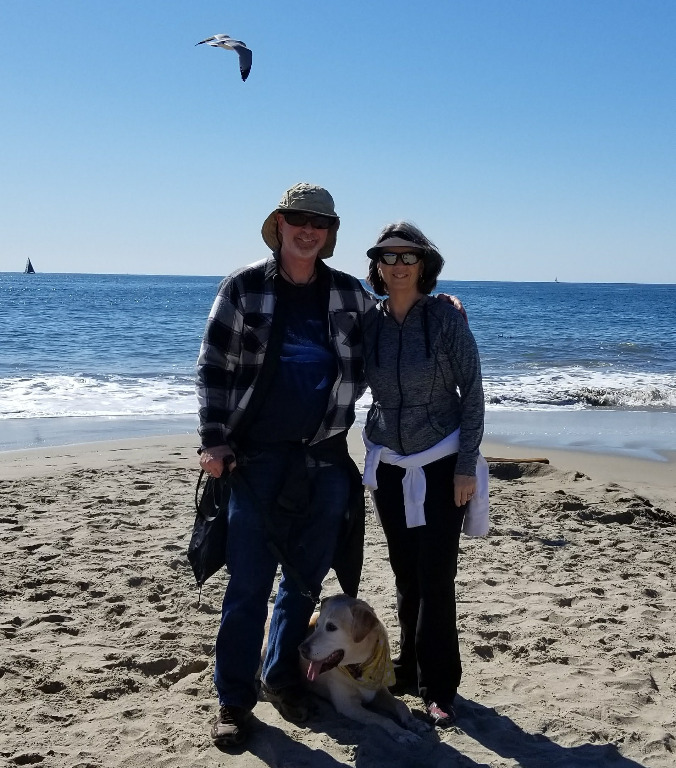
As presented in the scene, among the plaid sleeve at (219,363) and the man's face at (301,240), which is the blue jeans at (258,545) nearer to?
the plaid sleeve at (219,363)

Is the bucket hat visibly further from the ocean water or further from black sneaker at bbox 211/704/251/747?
the ocean water

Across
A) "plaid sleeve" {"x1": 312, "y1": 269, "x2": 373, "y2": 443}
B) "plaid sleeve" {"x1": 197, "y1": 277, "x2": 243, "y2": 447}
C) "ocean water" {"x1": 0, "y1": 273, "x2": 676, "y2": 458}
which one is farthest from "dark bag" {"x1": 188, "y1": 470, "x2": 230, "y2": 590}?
"ocean water" {"x1": 0, "y1": 273, "x2": 676, "y2": 458}

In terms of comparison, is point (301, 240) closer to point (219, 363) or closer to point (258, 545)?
point (219, 363)

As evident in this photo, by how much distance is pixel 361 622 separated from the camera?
324 cm

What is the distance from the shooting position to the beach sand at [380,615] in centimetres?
312

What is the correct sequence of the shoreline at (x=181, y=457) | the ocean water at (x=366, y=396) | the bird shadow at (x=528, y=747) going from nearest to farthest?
the bird shadow at (x=528, y=747) → the shoreline at (x=181, y=457) → the ocean water at (x=366, y=396)

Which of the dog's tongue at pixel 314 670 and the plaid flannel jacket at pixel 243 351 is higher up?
the plaid flannel jacket at pixel 243 351

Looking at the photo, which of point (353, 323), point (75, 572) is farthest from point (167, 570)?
point (353, 323)

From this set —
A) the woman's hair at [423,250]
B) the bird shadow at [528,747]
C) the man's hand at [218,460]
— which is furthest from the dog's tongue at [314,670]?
the woman's hair at [423,250]

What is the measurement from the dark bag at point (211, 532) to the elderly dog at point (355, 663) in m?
0.48

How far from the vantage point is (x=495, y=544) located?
5.50 meters

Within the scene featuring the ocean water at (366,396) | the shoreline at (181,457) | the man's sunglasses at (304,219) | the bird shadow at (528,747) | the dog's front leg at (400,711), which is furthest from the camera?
the ocean water at (366,396)

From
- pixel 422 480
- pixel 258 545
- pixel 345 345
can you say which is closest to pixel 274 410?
pixel 345 345

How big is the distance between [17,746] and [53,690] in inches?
18.3
